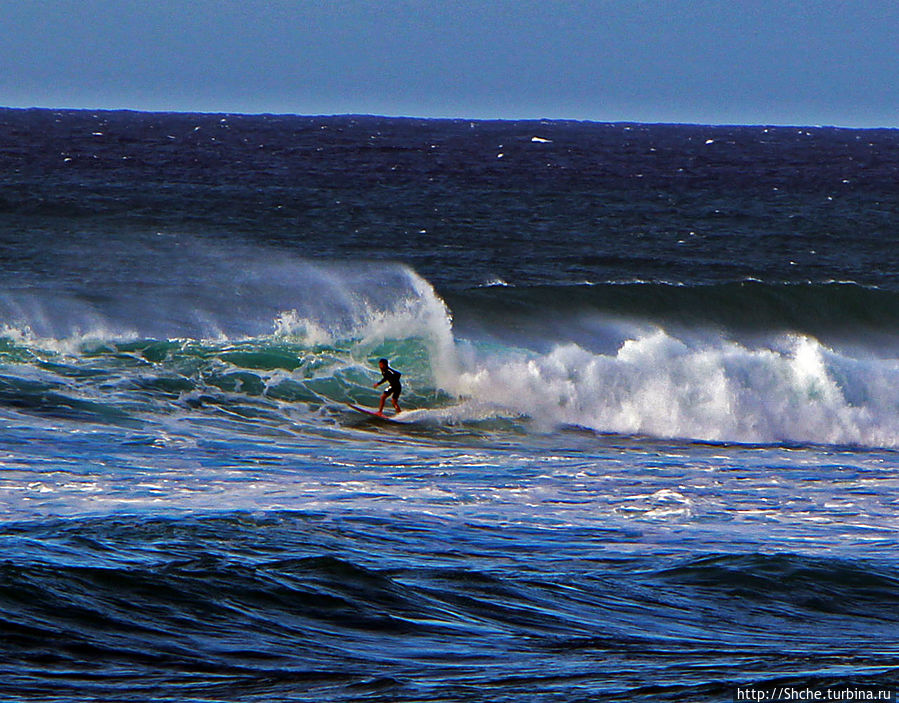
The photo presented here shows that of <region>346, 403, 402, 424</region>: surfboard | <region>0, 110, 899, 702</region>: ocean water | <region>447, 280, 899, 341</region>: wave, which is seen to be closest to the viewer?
<region>0, 110, 899, 702</region>: ocean water

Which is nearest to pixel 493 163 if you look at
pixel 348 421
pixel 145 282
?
pixel 145 282

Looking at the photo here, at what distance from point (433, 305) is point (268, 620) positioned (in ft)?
42.3

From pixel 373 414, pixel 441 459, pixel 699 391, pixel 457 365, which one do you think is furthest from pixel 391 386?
pixel 699 391

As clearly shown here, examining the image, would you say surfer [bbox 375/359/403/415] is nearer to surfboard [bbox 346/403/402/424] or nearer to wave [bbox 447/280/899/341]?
surfboard [bbox 346/403/402/424]

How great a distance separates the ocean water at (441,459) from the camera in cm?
659

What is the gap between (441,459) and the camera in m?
13.1

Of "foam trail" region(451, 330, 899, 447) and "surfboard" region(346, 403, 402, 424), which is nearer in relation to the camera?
"surfboard" region(346, 403, 402, 424)

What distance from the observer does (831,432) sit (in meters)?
16.5

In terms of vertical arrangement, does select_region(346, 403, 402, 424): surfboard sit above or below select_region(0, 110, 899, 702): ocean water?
below

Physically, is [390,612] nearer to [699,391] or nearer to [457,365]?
[699,391]

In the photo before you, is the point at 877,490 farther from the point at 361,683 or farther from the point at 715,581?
the point at 361,683

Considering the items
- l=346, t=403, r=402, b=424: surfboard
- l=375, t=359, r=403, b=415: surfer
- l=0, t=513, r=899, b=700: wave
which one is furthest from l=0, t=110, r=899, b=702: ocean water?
l=375, t=359, r=403, b=415: surfer

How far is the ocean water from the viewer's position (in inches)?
260

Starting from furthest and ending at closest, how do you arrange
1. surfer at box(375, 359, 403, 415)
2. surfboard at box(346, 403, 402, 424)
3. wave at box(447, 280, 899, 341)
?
wave at box(447, 280, 899, 341) → surfer at box(375, 359, 403, 415) → surfboard at box(346, 403, 402, 424)
